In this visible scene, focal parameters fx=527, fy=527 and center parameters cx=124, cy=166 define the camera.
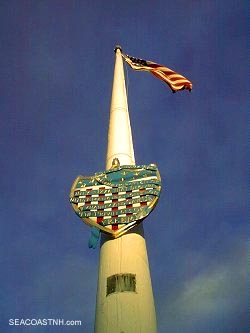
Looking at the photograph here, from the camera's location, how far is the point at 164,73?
119ft

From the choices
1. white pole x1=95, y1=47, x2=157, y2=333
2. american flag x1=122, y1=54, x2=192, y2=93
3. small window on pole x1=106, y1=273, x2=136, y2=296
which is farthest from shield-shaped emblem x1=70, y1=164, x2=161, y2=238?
american flag x1=122, y1=54, x2=192, y2=93

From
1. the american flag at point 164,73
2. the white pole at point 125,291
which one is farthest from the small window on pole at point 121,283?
the american flag at point 164,73

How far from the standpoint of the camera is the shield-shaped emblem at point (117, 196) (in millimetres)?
24562

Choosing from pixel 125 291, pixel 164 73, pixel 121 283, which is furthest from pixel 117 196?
pixel 164 73

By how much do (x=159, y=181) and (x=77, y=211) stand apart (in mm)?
4311

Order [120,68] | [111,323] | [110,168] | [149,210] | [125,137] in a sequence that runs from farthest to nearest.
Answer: [120,68], [125,137], [110,168], [149,210], [111,323]

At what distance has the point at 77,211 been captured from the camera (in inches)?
1008

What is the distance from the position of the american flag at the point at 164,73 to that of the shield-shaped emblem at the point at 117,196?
31.3 feet

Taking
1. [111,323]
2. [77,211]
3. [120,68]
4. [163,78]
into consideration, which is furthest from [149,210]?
[120,68]

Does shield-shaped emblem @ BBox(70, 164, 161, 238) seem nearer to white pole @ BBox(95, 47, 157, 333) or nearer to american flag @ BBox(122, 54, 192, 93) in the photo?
white pole @ BBox(95, 47, 157, 333)

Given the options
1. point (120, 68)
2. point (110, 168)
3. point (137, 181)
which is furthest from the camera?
point (120, 68)

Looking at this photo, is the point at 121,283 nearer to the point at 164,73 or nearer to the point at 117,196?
the point at 117,196

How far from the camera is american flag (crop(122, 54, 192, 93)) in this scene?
34.9 meters

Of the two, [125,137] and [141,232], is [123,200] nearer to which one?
[141,232]
